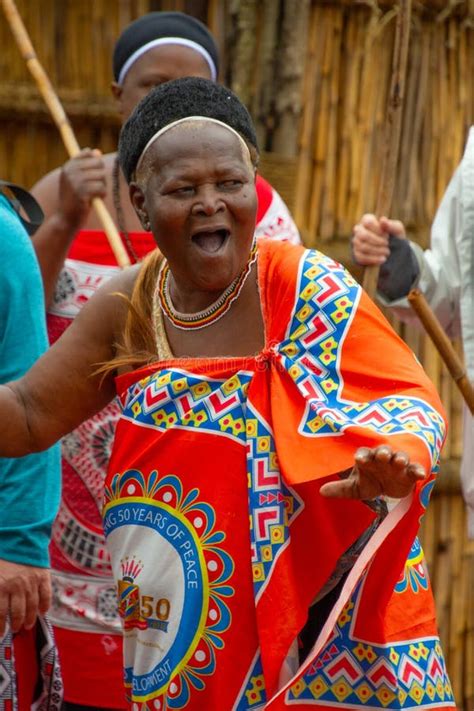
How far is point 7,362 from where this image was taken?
3508 mm

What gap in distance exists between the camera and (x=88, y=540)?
175 inches

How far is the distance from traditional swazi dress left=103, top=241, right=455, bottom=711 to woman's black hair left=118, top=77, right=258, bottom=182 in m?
0.32

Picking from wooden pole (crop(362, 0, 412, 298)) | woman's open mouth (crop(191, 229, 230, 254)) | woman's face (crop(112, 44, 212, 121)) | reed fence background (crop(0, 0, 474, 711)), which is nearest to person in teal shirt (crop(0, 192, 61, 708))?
woman's open mouth (crop(191, 229, 230, 254))

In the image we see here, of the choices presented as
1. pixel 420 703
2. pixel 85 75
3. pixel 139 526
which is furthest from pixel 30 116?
pixel 420 703

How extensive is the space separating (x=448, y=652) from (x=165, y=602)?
3221mm

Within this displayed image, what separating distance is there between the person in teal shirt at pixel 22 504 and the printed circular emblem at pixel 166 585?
→ 0.46 metres

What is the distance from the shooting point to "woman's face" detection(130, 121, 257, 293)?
9.73 feet

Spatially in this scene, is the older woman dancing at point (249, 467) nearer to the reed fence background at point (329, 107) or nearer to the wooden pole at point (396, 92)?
the wooden pole at point (396, 92)

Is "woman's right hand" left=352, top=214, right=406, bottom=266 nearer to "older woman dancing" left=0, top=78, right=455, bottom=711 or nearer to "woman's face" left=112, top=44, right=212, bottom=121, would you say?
"woman's face" left=112, top=44, right=212, bottom=121

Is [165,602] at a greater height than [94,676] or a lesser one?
greater

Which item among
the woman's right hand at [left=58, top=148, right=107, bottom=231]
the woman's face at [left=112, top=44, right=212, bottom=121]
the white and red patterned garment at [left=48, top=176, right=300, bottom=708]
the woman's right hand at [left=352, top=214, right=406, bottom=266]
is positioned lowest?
the white and red patterned garment at [left=48, top=176, right=300, bottom=708]

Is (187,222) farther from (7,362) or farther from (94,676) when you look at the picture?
(94,676)

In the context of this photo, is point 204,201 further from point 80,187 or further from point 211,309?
point 80,187

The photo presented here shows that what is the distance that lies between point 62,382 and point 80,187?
1315 millimetres
